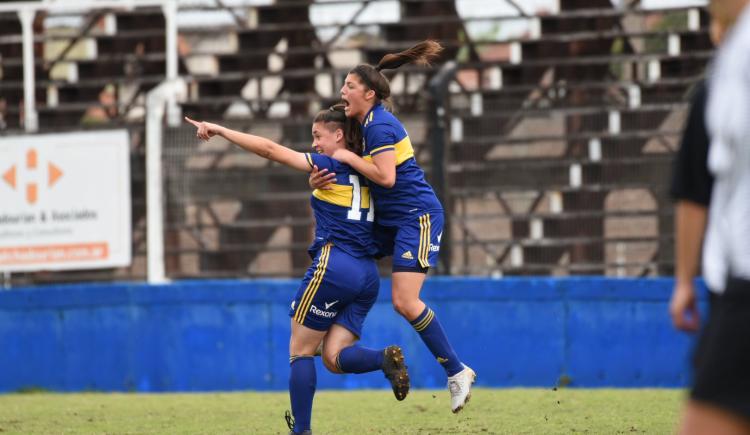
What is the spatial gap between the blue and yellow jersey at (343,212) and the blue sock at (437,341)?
2.17ft

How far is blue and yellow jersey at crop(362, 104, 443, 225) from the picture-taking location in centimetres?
712

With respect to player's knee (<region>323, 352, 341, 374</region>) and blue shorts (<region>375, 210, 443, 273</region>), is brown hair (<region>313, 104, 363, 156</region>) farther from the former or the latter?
player's knee (<region>323, 352, 341, 374</region>)

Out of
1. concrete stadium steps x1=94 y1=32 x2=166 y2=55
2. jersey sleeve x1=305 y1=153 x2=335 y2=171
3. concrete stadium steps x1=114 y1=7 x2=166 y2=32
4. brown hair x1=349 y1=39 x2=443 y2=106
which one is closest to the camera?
jersey sleeve x1=305 y1=153 x2=335 y2=171

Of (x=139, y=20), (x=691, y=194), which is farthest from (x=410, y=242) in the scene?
(x=139, y=20)

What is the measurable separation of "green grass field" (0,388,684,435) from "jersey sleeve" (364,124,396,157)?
178 centimetres

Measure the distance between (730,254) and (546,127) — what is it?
32.5 feet

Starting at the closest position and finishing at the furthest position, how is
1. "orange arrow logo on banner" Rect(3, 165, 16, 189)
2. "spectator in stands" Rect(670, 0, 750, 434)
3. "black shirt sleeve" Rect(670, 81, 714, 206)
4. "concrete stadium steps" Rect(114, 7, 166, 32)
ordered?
"spectator in stands" Rect(670, 0, 750, 434), "black shirt sleeve" Rect(670, 81, 714, 206), "orange arrow logo on banner" Rect(3, 165, 16, 189), "concrete stadium steps" Rect(114, 7, 166, 32)

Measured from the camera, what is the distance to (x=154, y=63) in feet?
57.0

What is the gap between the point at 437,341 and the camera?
755 centimetres

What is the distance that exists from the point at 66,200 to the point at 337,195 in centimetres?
720

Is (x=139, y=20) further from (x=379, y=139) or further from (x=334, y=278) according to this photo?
(x=334, y=278)

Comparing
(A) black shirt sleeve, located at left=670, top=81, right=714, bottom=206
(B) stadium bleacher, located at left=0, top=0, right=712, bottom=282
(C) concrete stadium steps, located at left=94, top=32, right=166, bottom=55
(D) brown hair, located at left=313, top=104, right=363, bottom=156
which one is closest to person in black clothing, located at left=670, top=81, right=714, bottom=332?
(A) black shirt sleeve, located at left=670, top=81, right=714, bottom=206

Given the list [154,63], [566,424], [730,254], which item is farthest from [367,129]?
[154,63]

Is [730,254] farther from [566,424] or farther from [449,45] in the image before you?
[449,45]
